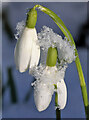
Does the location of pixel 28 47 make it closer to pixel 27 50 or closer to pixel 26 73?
pixel 27 50

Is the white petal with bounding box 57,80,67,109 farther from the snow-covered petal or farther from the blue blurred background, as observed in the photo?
the blue blurred background

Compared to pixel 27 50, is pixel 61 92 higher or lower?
lower

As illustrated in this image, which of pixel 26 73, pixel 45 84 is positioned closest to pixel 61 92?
pixel 45 84

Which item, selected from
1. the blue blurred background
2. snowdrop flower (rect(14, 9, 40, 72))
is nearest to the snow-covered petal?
snowdrop flower (rect(14, 9, 40, 72))

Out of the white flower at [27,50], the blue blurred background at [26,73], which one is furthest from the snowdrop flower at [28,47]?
the blue blurred background at [26,73]

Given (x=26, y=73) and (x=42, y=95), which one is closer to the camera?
(x=42, y=95)

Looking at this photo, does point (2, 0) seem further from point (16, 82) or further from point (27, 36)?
point (27, 36)

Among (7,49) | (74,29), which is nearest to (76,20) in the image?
(74,29)
